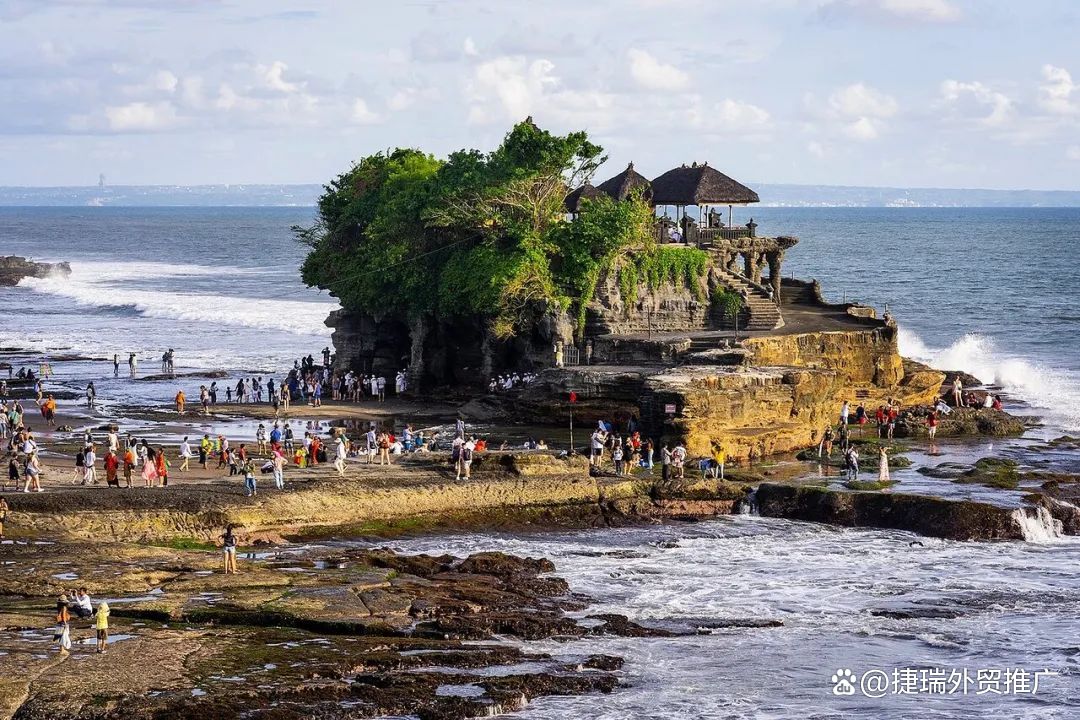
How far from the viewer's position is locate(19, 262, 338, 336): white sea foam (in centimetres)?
8676

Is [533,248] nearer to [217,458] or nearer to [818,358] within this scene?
[818,358]

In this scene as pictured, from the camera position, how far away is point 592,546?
3491cm

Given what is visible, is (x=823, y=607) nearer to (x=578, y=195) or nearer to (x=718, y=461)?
(x=718, y=461)

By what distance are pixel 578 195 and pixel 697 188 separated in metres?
4.45

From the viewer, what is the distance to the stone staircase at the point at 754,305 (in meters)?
53.5

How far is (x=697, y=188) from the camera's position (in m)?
56.1

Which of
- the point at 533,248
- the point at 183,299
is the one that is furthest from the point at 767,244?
the point at 183,299

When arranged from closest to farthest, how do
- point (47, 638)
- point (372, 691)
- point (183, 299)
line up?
1. point (372, 691)
2. point (47, 638)
3. point (183, 299)

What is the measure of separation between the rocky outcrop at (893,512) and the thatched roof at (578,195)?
20.1m

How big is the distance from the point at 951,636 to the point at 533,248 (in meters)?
25.5

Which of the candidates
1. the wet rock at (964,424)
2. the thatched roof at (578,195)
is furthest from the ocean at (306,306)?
the thatched roof at (578,195)

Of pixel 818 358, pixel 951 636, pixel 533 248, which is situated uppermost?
pixel 533 248

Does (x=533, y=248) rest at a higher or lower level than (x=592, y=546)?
higher

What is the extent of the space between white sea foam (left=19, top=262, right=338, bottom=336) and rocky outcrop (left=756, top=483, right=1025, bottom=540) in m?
46.3
